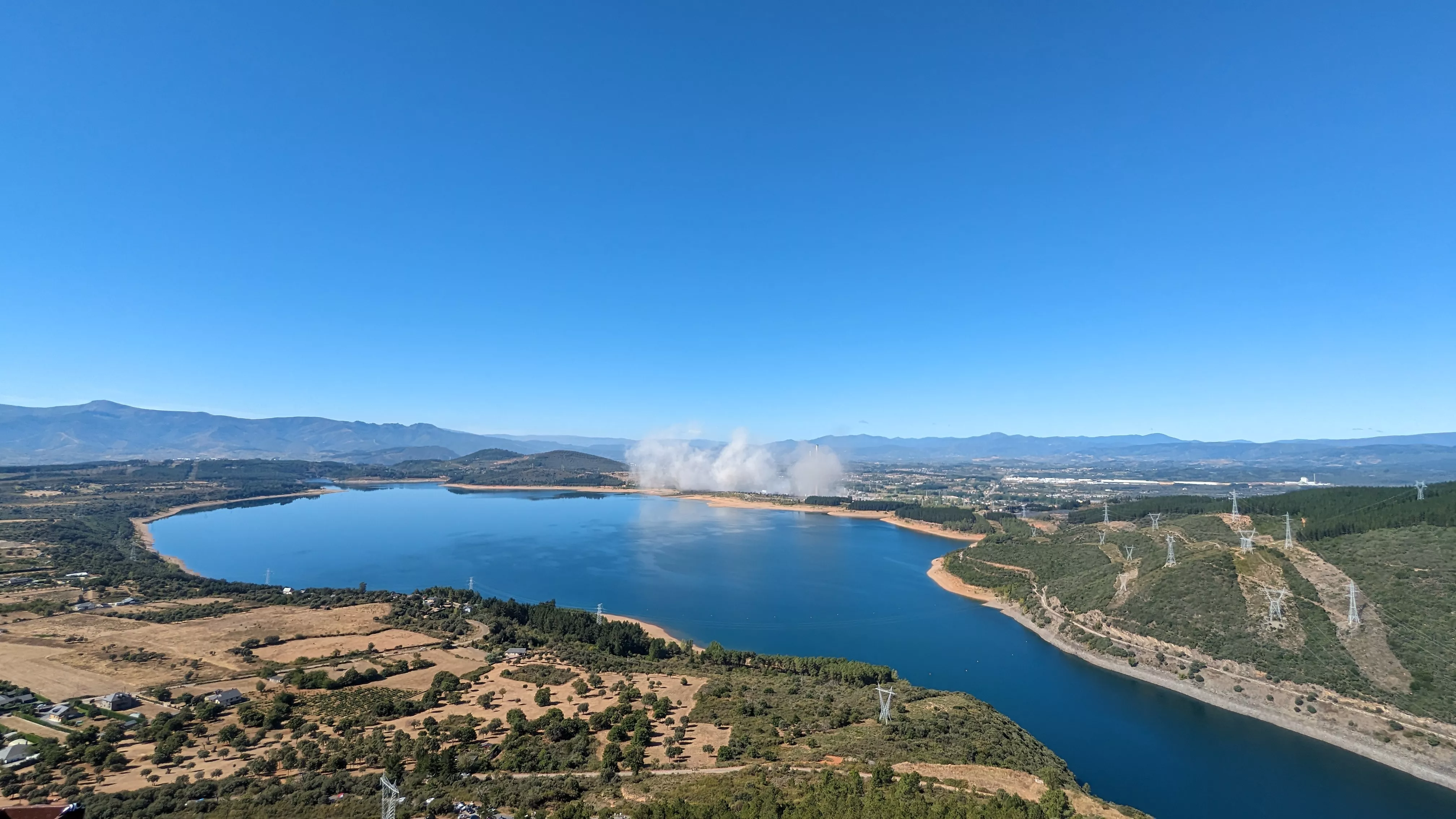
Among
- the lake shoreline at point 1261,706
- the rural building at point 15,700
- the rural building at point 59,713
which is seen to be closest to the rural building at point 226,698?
the rural building at point 59,713

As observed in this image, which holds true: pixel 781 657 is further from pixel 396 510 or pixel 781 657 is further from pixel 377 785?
pixel 396 510

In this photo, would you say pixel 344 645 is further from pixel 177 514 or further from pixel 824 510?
pixel 177 514

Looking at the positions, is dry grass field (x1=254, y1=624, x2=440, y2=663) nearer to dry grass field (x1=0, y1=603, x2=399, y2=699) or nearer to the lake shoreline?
dry grass field (x1=0, y1=603, x2=399, y2=699)

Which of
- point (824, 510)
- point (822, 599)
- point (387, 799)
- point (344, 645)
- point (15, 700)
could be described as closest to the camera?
point (387, 799)

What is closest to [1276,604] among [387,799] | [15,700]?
[387,799]

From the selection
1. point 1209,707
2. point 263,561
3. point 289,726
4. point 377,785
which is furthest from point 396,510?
point 1209,707

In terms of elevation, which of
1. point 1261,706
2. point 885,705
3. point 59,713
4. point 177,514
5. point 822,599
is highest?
point 177,514

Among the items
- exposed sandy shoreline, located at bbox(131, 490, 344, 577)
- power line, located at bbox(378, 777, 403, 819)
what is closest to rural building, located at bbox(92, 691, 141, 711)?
power line, located at bbox(378, 777, 403, 819)

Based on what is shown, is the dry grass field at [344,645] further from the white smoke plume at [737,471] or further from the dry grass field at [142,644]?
the white smoke plume at [737,471]
